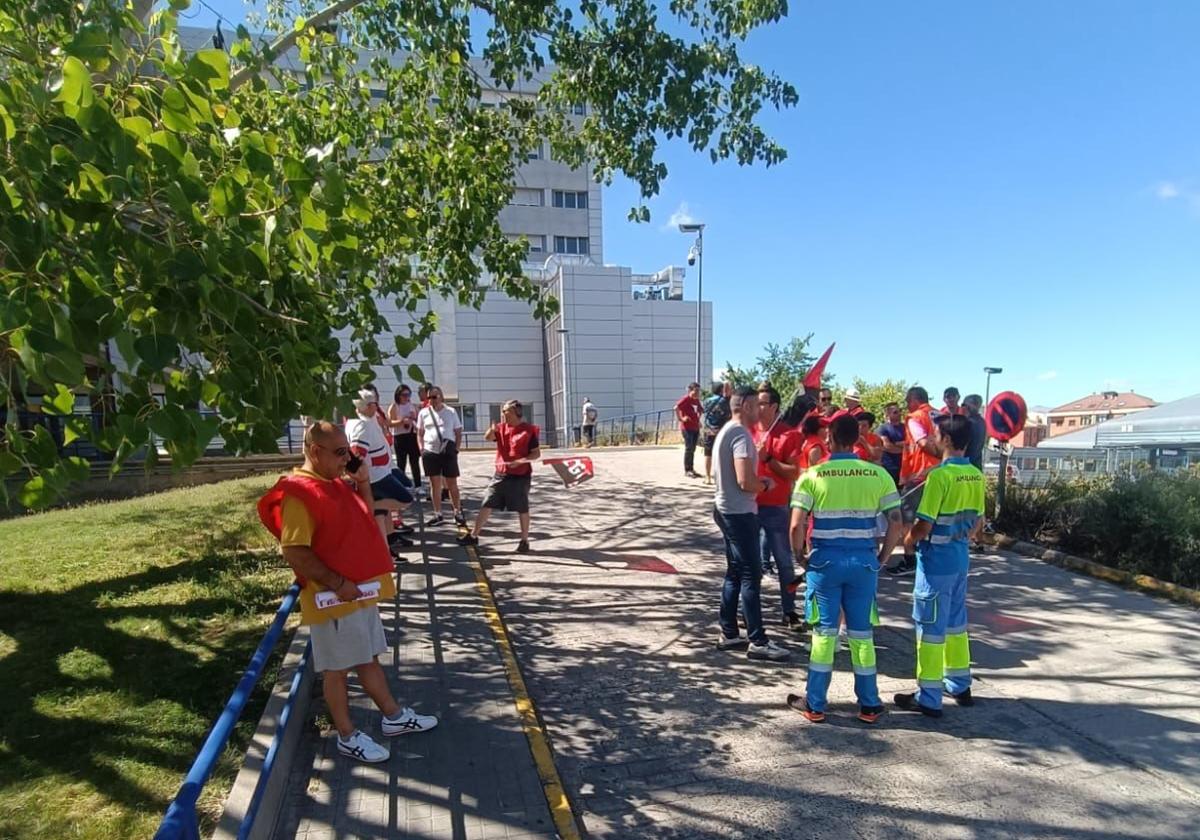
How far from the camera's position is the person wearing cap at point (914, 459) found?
6.52m

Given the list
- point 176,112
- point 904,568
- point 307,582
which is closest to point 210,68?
point 176,112

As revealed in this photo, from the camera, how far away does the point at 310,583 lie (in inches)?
128

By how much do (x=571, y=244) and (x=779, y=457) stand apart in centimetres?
4092

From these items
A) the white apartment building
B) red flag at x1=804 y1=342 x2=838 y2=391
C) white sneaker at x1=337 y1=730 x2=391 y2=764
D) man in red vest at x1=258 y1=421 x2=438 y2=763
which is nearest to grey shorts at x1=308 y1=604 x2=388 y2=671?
man in red vest at x1=258 y1=421 x2=438 y2=763

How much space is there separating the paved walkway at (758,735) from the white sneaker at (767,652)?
0.31ft

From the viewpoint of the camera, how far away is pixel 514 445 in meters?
7.06

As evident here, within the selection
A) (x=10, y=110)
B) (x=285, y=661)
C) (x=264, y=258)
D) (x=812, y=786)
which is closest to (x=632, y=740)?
(x=812, y=786)

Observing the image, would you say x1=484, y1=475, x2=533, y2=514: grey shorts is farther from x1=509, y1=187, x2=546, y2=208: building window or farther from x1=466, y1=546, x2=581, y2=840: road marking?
x1=509, y1=187, x2=546, y2=208: building window

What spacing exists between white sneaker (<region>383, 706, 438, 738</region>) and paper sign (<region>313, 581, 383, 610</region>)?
769 mm

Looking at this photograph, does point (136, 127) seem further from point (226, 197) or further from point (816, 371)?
point (816, 371)

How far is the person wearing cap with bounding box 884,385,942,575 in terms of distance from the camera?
6.52m

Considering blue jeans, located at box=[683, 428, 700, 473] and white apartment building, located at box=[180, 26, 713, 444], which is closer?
blue jeans, located at box=[683, 428, 700, 473]

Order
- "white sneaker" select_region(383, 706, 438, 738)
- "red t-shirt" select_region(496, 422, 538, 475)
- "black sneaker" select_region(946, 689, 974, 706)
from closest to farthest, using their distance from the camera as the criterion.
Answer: "white sneaker" select_region(383, 706, 438, 738), "black sneaker" select_region(946, 689, 974, 706), "red t-shirt" select_region(496, 422, 538, 475)

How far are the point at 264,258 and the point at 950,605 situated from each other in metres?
4.13
